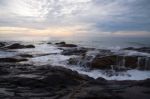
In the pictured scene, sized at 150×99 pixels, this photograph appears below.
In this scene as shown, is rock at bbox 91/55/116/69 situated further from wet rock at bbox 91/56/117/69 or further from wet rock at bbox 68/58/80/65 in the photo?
wet rock at bbox 68/58/80/65

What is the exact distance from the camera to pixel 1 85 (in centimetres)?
585

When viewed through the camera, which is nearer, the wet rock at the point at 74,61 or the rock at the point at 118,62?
the rock at the point at 118,62

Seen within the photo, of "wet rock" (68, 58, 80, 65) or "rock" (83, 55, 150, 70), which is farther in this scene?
"wet rock" (68, 58, 80, 65)

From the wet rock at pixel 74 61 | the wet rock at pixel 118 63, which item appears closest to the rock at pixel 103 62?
the wet rock at pixel 118 63

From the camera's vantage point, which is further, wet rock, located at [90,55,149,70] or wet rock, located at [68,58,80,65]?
wet rock, located at [68,58,80,65]

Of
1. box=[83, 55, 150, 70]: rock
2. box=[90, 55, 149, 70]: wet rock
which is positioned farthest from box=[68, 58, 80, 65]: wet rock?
box=[90, 55, 149, 70]: wet rock

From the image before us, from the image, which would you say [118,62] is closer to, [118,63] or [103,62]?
[118,63]

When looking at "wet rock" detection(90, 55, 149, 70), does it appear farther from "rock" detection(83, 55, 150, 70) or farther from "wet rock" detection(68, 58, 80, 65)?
"wet rock" detection(68, 58, 80, 65)

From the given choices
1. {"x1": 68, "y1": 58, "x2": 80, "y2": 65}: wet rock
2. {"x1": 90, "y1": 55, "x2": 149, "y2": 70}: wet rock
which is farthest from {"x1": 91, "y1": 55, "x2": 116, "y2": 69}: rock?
{"x1": 68, "y1": 58, "x2": 80, "y2": 65}: wet rock

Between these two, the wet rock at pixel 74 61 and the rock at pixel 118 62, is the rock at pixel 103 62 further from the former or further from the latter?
the wet rock at pixel 74 61

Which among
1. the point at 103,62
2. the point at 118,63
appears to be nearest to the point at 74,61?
the point at 103,62

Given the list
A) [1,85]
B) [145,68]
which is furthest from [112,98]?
[145,68]

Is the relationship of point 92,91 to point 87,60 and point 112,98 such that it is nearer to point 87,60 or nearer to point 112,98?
point 112,98

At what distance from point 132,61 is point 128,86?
7.41 metres
